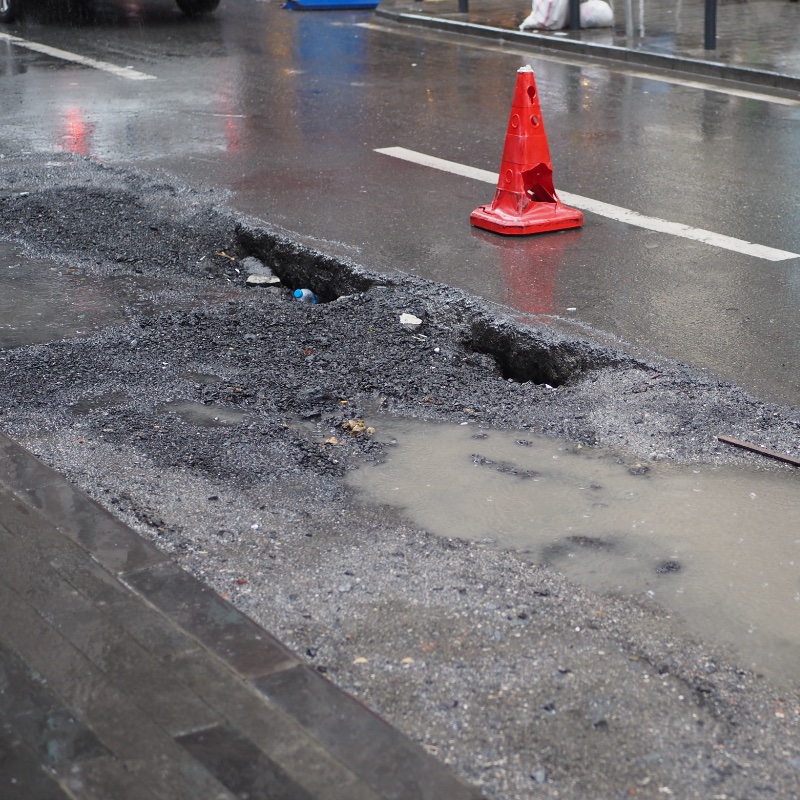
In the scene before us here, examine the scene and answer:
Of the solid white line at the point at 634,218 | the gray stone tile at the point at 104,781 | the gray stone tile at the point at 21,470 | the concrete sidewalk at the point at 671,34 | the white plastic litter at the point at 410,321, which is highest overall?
the concrete sidewalk at the point at 671,34

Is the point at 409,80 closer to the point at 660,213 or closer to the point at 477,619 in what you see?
the point at 660,213

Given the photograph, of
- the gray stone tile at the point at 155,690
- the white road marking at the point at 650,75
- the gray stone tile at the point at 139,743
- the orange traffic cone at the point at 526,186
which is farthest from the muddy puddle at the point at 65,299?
the white road marking at the point at 650,75

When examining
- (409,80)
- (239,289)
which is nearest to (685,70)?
(409,80)

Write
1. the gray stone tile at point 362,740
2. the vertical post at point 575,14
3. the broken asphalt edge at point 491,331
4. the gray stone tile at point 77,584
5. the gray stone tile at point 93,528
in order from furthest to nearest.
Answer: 1. the vertical post at point 575,14
2. the broken asphalt edge at point 491,331
3. the gray stone tile at point 93,528
4. the gray stone tile at point 77,584
5. the gray stone tile at point 362,740

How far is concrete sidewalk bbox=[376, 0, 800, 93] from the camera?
13.2 metres

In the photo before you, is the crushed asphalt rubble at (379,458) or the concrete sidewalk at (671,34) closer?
the crushed asphalt rubble at (379,458)

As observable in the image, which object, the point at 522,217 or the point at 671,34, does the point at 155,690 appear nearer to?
the point at 522,217

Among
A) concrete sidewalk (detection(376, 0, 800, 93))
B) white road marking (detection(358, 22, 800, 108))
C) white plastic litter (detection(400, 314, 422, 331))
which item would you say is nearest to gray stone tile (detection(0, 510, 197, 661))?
white plastic litter (detection(400, 314, 422, 331))

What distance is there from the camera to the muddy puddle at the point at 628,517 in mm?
3562

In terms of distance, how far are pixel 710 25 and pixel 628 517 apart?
11.4 metres

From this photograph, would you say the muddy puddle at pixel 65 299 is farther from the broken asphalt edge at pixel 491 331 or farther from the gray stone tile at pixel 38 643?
the gray stone tile at pixel 38 643

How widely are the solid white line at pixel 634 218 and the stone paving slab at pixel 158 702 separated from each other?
15.1ft

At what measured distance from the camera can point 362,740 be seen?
2.92m

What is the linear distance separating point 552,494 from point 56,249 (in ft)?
14.2
